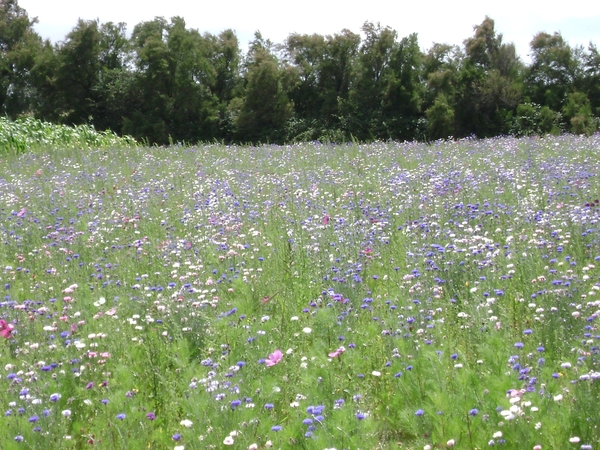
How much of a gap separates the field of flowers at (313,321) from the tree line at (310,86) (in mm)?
15624

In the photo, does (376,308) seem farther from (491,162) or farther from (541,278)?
(491,162)

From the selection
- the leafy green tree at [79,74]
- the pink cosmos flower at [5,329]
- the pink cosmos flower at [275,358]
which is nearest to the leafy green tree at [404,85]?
the leafy green tree at [79,74]

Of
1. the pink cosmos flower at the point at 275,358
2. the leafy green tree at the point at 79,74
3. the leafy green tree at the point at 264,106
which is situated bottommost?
the pink cosmos flower at the point at 275,358

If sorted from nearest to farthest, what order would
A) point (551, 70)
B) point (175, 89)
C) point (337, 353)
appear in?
1. point (337, 353)
2. point (551, 70)
3. point (175, 89)

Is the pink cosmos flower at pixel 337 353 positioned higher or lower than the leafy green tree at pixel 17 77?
lower

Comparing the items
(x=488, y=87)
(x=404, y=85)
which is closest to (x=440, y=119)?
(x=488, y=87)

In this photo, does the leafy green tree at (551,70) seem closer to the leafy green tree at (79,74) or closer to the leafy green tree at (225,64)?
the leafy green tree at (225,64)

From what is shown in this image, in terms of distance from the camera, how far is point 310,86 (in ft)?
85.4

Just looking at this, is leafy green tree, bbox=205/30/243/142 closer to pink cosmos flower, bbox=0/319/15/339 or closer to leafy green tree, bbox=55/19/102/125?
leafy green tree, bbox=55/19/102/125

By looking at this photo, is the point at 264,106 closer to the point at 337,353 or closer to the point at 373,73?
the point at 373,73

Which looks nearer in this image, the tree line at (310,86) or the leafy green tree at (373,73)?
the tree line at (310,86)

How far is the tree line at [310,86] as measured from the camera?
74.4 ft

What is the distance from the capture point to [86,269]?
465 cm

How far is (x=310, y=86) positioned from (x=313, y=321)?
2361 cm
